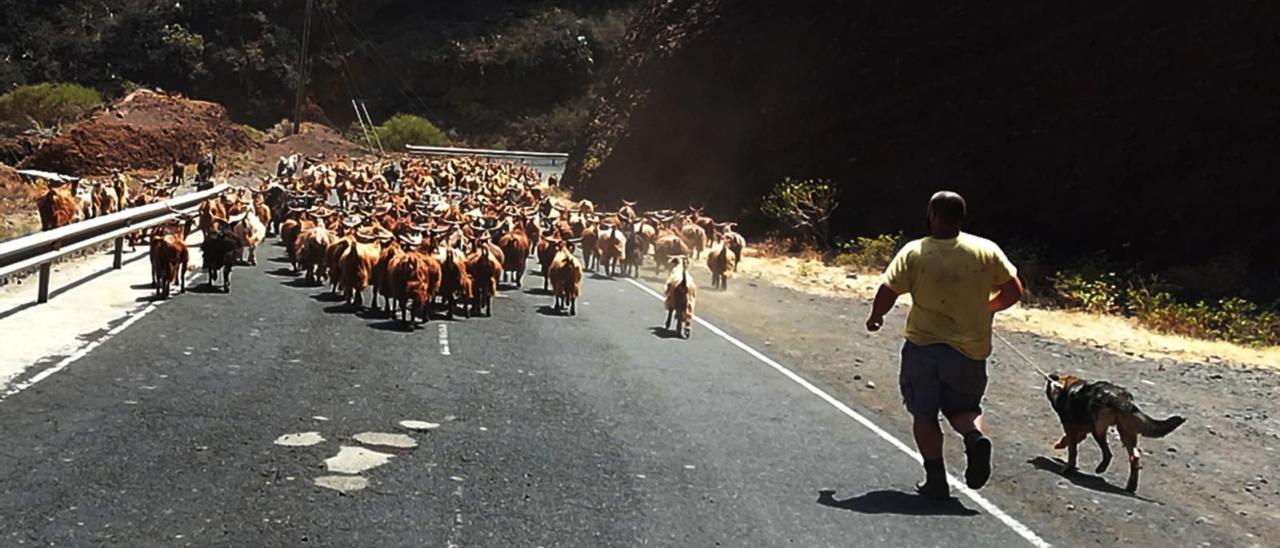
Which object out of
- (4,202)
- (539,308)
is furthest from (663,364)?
(4,202)

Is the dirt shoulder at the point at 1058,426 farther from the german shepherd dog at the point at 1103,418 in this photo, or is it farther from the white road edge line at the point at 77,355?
the white road edge line at the point at 77,355

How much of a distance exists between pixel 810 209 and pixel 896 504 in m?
23.9

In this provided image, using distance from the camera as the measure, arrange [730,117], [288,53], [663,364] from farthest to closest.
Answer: [288,53], [730,117], [663,364]

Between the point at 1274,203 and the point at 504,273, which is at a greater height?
the point at 1274,203

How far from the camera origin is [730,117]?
128ft

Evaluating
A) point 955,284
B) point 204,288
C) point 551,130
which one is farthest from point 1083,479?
point 551,130

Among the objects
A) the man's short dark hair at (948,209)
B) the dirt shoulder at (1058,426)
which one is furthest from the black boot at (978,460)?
the man's short dark hair at (948,209)

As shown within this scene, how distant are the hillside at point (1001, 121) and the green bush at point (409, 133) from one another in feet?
119

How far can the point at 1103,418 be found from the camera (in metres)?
9.37

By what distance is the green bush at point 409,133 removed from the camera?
7631 centimetres

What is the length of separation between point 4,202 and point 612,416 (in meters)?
27.5

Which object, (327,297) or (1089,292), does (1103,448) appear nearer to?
(327,297)

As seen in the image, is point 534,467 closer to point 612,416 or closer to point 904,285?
point 612,416

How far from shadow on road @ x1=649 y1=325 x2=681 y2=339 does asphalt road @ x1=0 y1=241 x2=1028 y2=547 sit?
5.09ft
